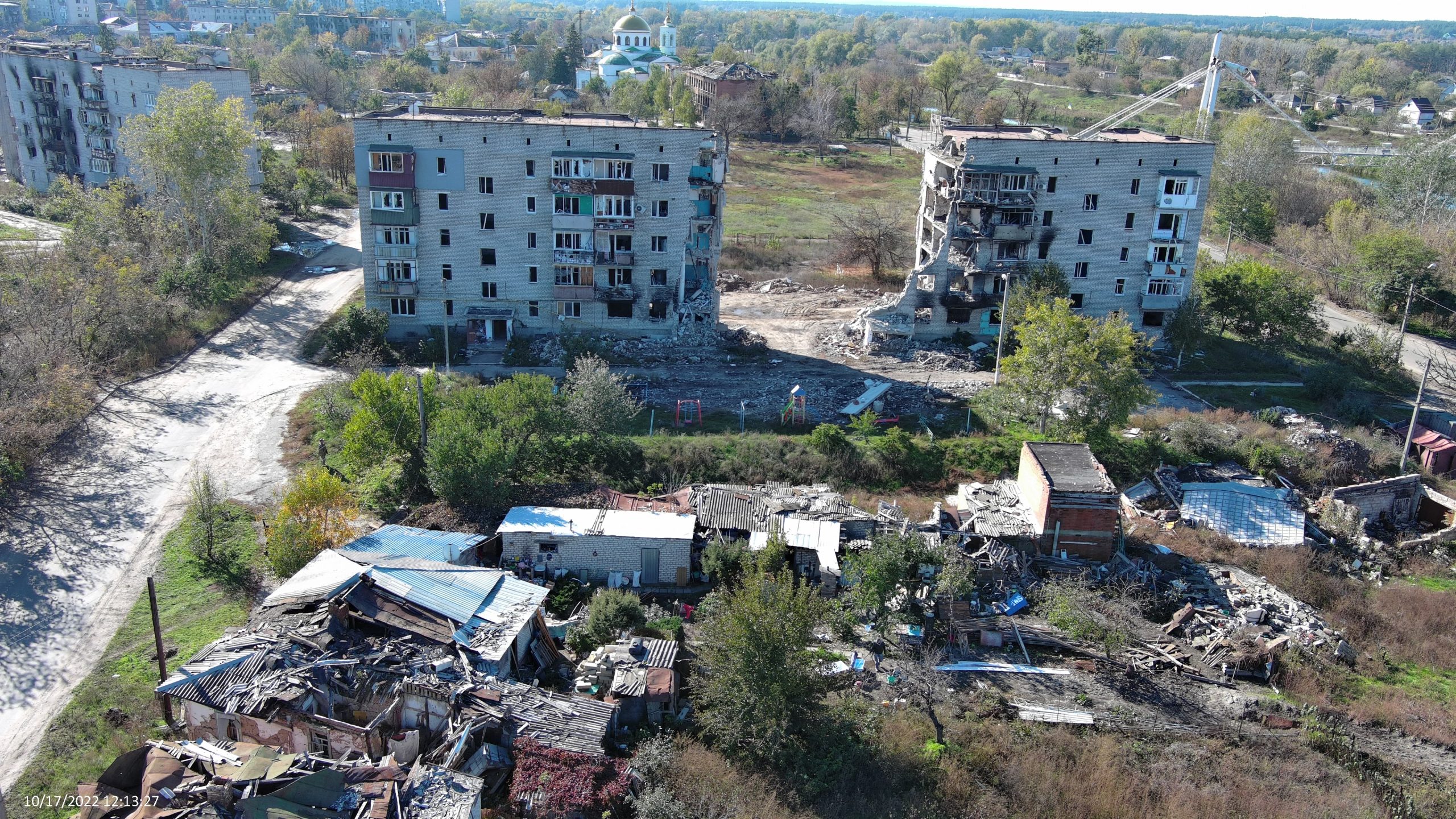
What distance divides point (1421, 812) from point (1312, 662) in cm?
496

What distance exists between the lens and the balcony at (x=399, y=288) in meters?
45.2

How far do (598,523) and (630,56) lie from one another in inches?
4619

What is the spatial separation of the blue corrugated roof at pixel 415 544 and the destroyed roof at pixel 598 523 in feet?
4.06

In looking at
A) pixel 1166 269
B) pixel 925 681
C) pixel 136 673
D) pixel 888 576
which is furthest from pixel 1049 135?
pixel 136 673

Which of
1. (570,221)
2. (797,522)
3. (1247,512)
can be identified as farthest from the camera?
(570,221)

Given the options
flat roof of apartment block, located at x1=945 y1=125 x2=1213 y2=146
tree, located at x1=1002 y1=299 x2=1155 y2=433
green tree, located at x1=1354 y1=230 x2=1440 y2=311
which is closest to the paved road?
tree, located at x1=1002 y1=299 x2=1155 y2=433

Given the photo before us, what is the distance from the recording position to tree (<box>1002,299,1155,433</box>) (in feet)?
115

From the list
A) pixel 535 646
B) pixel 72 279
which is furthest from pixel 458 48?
pixel 535 646

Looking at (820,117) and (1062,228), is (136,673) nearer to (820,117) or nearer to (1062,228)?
(1062,228)

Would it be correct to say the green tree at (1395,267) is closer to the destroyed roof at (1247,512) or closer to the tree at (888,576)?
the destroyed roof at (1247,512)

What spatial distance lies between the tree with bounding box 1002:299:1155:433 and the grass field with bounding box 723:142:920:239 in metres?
35.9

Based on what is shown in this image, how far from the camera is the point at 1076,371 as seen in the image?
1383 inches

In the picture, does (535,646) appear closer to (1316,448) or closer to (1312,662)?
(1312,662)

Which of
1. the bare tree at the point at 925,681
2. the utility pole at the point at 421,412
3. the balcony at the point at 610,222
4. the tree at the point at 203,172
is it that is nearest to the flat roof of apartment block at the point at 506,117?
the balcony at the point at 610,222
